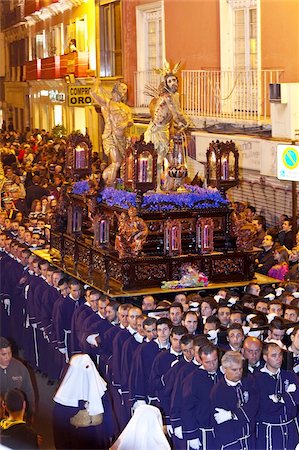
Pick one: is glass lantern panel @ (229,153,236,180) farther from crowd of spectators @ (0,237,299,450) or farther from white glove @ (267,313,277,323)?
white glove @ (267,313,277,323)

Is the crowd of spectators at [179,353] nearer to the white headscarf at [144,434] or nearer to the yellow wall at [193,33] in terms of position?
the white headscarf at [144,434]

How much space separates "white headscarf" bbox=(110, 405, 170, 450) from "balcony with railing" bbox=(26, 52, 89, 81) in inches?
1038

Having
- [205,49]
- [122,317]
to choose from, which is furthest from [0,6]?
[122,317]

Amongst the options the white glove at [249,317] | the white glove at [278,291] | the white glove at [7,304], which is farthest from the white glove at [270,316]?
the white glove at [7,304]

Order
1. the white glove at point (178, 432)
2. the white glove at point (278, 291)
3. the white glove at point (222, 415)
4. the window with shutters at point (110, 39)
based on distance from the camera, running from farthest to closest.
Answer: the window with shutters at point (110, 39), the white glove at point (278, 291), the white glove at point (178, 432), the white glove at point (222, 415)

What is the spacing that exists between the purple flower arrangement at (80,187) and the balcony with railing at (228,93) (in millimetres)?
3748

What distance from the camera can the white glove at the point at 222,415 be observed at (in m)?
10.0

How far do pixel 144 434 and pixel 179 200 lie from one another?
7536mm

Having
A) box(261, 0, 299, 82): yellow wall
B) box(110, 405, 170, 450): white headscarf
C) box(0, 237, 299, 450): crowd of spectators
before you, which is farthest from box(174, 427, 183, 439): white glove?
box(261, 0, 299, 82): yellow wall

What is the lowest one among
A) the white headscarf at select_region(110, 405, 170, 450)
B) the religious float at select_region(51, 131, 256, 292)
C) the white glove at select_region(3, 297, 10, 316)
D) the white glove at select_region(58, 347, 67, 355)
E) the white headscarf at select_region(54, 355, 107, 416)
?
the white glove at select_region(58, 347, 67, 355)

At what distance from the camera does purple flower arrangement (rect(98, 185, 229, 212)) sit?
15.5 m

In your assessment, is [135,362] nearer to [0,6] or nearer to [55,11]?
[55,11]

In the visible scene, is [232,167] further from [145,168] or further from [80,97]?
[80,97]

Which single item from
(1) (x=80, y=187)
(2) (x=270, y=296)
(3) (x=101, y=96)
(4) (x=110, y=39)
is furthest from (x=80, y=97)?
(2) (x=270, y=296)
